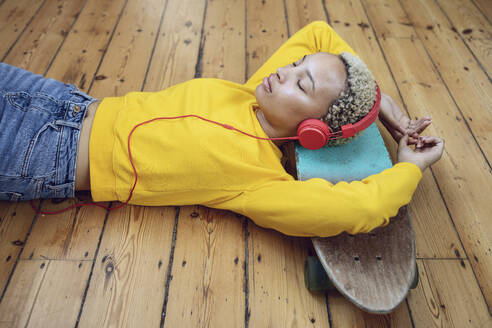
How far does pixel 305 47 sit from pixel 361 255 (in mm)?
916

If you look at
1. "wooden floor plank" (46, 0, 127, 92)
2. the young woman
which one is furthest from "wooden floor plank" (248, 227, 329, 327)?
"wooden floor plank" (46, 0, 127, 92)

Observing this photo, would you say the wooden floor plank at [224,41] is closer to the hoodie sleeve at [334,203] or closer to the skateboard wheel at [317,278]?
the hoodie sleeve at [334,203]

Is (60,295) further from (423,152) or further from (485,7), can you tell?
(485,7)

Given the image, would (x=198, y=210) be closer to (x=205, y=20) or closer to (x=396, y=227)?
(x=396, y=227)

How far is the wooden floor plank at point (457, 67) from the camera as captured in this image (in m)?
1.56

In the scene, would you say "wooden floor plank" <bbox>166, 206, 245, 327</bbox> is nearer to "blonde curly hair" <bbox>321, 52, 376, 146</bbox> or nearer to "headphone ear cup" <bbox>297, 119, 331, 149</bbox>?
"headphone ear cup" <bbox>297, 119, 331, 149</bbox>

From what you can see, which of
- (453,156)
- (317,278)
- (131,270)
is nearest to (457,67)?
(453,156)

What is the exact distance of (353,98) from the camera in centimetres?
102

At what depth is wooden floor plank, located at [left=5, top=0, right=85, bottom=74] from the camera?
1.72 metres

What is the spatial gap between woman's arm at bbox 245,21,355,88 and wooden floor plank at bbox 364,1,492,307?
52cm

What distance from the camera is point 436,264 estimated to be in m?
1.18

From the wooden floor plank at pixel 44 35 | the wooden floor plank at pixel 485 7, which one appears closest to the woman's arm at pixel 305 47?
the wooden floor plank at pixel 44 35

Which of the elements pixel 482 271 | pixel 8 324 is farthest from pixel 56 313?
pixel 482 271

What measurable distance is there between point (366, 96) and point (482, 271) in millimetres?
775
